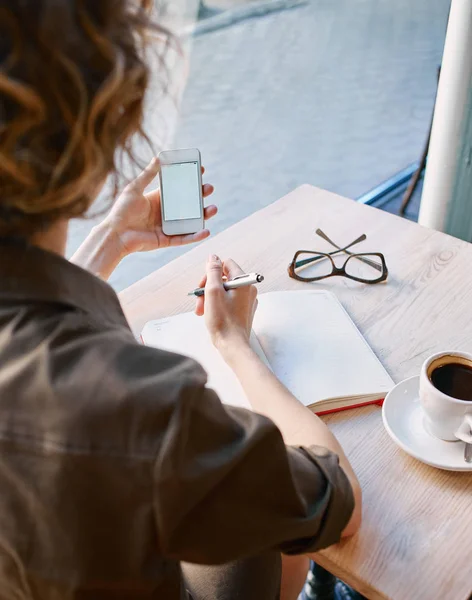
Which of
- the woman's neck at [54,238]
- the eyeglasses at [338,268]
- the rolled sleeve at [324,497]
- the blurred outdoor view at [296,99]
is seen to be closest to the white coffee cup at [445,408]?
the rolled sleeve at [324,497]

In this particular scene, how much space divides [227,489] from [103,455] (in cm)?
10

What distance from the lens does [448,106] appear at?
5.15ft

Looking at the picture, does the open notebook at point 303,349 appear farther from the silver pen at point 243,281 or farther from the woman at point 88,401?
the woman at point 88,401

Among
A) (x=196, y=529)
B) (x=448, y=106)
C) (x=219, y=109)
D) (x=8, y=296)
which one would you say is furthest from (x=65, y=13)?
(x=219, y=109)

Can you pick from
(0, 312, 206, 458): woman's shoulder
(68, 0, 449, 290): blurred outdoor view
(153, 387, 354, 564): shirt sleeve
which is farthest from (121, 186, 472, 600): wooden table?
(68, 0, 449, 290): blurred outdoor view

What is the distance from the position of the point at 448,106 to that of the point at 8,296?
1361 mm

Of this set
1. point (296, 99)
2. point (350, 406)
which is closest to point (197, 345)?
point (350, 406)

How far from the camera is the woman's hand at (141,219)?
3.30 feet

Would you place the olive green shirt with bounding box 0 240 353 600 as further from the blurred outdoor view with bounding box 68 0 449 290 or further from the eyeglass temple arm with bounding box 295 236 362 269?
the blurred outdoor view with bounding box 68 0 449 290

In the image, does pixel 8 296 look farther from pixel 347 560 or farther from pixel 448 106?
pixel 448 106

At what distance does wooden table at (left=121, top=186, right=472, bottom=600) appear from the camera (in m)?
0.63

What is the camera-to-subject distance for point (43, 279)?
0.48m

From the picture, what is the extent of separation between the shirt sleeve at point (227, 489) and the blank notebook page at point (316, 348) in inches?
10.0

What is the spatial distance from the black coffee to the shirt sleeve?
0.24m
